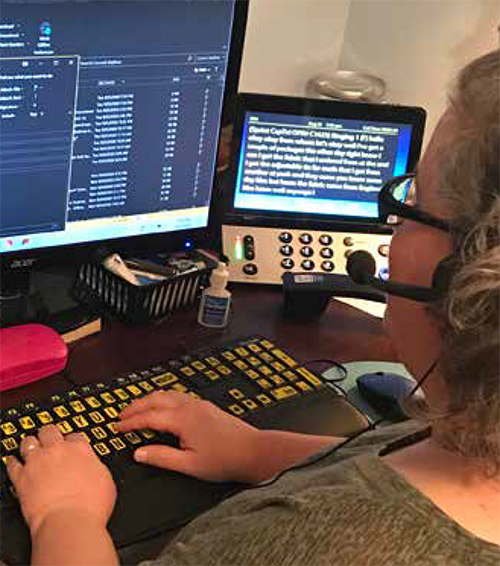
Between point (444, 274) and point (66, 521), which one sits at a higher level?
point (444, 274)

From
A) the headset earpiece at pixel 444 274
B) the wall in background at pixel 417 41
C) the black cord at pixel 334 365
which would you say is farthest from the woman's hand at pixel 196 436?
the wall in background at pixel 417 41

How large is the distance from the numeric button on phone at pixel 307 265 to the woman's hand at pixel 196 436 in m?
0.43

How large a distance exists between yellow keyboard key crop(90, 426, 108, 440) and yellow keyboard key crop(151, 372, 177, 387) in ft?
0.37

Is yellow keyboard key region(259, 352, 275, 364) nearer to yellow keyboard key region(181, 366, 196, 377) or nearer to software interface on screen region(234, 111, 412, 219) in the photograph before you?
yellow keyboard key region(181, 366, 196, 377)

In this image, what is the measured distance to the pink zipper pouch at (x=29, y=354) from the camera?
1.02 meters

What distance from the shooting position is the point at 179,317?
1.24 m

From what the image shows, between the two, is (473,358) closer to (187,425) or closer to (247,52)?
(187,425)

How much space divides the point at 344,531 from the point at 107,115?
62 centimetres

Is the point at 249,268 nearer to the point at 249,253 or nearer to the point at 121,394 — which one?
the point at 249,253

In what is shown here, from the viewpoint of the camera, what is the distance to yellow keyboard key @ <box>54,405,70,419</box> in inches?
36.3

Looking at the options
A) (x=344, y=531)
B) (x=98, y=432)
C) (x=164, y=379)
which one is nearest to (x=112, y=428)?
(x=98, y=432)

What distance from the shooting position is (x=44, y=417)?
914mm

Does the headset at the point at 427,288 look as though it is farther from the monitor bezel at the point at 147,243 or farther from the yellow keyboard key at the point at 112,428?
the monitor bezel at the point at 147,243

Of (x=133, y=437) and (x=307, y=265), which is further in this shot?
(x=307, y=265)
